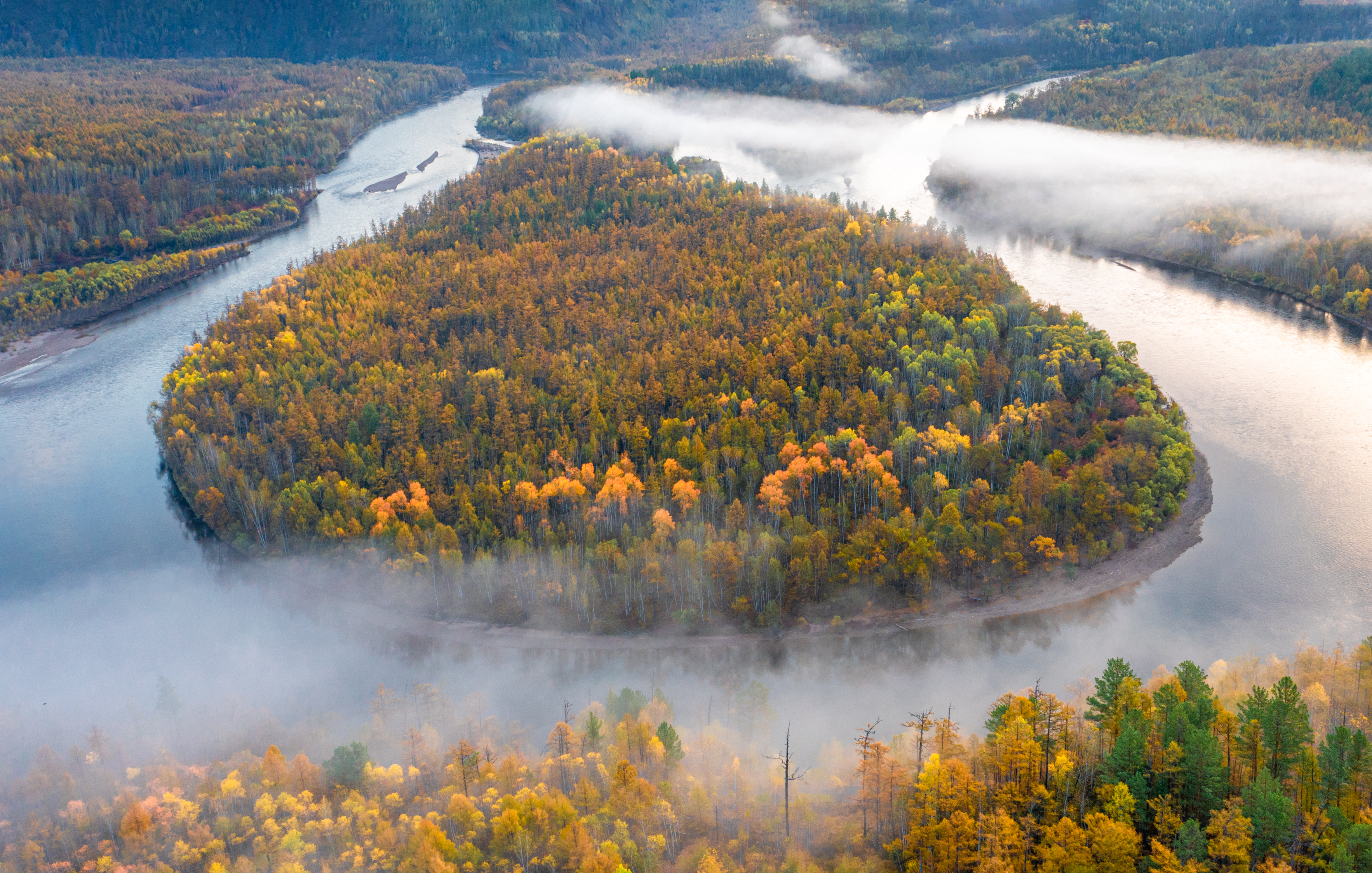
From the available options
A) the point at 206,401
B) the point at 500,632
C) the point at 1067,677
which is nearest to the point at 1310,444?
the point at 1067,677

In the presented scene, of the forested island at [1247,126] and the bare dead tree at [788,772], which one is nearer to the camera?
the bare dead tree at [788,772]

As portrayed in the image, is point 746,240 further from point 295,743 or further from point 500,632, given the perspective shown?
point 295,743

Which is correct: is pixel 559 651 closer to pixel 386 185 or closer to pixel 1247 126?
pixel 386 185

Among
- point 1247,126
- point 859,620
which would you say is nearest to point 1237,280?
point 1247,126

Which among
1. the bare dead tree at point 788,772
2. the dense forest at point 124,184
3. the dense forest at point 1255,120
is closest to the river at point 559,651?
the bare dead tree at point 788,772

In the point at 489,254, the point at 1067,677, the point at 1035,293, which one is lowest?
the point at 1067,677

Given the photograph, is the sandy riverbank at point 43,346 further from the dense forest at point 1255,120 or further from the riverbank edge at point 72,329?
the dense forest at point 1255,120
